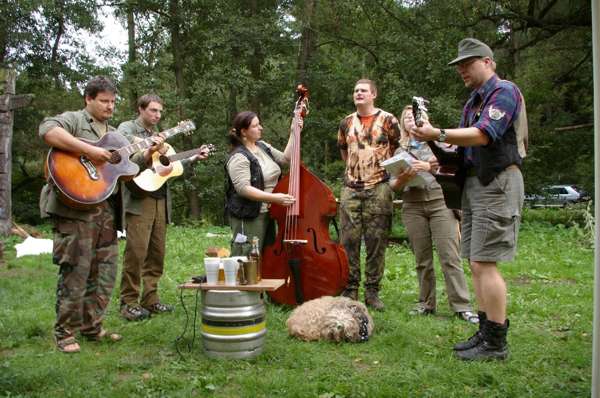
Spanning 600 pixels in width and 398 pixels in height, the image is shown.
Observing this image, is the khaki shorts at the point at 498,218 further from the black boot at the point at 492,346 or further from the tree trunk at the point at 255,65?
the tree trunk at the point at 255,65

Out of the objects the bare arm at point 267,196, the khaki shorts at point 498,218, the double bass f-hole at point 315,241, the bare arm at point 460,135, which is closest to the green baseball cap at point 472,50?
the bare arm at point 460,135

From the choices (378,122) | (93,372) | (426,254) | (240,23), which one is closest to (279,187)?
(378,122)

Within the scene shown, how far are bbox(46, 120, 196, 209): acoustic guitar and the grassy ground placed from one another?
107 centimetres

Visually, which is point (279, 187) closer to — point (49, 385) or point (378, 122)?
Answer: point (378, 122)

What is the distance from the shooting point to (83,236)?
3785 millimetres

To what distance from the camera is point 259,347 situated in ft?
12.1

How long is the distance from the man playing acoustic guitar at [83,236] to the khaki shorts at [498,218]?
247 cm

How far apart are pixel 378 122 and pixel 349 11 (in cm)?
1068

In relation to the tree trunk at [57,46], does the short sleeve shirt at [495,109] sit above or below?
below

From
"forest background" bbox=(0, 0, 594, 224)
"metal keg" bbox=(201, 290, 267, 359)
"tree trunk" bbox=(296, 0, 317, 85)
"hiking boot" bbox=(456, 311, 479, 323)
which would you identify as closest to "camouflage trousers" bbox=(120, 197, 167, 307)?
"metal keg" bbox=(201, 290, 267, 359)

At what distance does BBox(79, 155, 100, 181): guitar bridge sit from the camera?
3719 millimetres

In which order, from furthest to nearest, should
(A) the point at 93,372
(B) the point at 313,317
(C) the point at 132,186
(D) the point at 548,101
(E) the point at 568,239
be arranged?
(D) the point at 548,101 < (E) the point at 568,239 < (C) the point at 132,186 < (B) the point at 313,317 < (A) the point at 93,372

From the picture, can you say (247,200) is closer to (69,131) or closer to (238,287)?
(238,287)

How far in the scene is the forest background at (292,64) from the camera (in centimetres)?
1302
